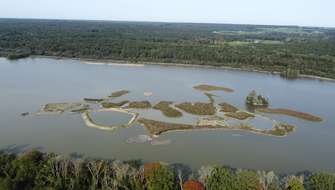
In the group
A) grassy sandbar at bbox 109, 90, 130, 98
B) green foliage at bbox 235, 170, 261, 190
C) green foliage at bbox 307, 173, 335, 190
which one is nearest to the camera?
green foliage at bbox 235, 170, 261, 190

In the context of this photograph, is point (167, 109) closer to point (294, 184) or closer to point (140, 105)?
point (140, 105)

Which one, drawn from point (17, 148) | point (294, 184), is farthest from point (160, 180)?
point (17, 148)

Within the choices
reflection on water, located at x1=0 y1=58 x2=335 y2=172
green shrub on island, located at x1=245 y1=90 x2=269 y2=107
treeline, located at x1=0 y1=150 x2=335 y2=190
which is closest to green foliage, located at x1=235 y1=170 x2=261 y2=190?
treeline, located at x1=0 y1=150 x2=335 y2=190

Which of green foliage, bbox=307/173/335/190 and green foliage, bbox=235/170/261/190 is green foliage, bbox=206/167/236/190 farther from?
green foliage, bbox=307/173/335/190

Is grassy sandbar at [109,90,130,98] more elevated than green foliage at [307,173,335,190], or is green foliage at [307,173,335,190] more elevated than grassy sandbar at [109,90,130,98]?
grassy sandbar at [109,90,130,98]

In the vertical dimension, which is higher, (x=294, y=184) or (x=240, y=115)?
(x=294, y=184)

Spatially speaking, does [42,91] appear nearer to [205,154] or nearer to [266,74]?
[205,154]

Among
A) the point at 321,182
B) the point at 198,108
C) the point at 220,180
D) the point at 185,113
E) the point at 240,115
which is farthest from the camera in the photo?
Answer: the point at 198,108

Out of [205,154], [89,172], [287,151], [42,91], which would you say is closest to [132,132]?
[205,154]
